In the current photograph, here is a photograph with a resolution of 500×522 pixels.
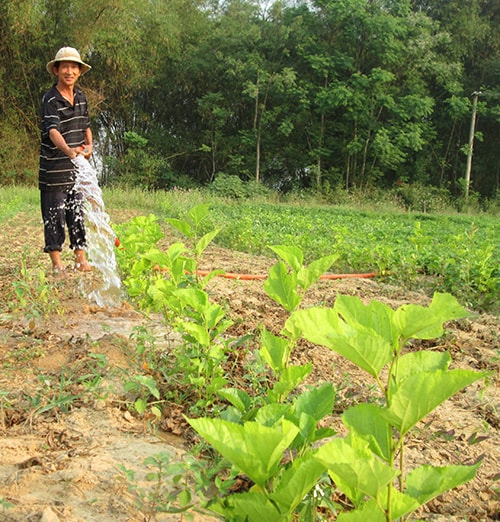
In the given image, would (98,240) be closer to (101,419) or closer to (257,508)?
(101,419)

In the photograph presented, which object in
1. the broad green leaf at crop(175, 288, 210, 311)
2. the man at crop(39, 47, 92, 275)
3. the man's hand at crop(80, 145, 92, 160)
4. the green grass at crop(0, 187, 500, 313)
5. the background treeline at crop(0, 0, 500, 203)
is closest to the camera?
the broad green leaf at crop(175, 288, 210, 311)

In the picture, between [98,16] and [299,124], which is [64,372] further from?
[299,124]

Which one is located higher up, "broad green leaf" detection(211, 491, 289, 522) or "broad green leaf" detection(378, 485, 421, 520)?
"broad green leaf" detection(378, 485, 421, 520)

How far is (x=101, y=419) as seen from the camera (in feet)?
6.63

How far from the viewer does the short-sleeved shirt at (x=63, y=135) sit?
448cm

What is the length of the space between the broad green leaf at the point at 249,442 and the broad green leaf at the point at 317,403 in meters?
0.33

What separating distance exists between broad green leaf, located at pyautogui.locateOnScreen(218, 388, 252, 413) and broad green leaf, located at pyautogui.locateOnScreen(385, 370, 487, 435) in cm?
64

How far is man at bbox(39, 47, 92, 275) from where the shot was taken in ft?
14.7

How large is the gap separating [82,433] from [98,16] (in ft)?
59.0

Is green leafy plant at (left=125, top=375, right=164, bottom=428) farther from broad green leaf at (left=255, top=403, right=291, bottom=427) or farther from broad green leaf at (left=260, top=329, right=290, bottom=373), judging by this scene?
broad green leaf at (left=255, top=403, right=291, bottom=427)

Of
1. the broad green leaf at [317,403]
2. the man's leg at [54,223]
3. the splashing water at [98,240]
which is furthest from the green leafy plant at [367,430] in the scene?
the man's leg at [54,223]

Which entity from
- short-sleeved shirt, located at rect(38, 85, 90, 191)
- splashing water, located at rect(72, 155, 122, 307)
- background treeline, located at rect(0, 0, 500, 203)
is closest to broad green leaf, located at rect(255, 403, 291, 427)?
splashing water, located at rect(72, 155, 122, 307)

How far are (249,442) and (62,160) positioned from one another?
4104 mm

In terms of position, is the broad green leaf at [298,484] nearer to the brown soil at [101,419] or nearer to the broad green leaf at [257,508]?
the broad green leaf at [257,508]
